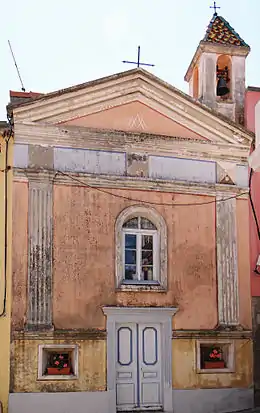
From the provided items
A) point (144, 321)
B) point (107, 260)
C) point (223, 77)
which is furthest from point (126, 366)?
point (223, 77)

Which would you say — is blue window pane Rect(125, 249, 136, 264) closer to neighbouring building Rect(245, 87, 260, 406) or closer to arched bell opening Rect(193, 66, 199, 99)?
neighbouring building Rect(245, 87, 260, 406)

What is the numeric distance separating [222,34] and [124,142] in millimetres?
4839

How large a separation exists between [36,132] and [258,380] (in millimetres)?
7905

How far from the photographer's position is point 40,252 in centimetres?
1599

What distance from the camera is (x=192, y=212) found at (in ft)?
56.7

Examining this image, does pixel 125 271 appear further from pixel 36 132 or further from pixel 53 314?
pixel 36 132

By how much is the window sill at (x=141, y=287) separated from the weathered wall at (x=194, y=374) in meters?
1.26

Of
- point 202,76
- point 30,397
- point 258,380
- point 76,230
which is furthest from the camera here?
point 202,76

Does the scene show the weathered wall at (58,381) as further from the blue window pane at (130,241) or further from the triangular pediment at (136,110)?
the triangular pediment at (136,110)

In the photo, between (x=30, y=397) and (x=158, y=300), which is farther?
(x=158, y=300)

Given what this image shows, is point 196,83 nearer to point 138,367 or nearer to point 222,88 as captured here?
point 222,88

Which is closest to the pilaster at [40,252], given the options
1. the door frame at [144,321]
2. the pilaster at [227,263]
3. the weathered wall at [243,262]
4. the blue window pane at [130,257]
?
the door frame at [144,321]

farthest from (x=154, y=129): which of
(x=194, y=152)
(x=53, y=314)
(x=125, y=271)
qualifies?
(x=53, y=314)

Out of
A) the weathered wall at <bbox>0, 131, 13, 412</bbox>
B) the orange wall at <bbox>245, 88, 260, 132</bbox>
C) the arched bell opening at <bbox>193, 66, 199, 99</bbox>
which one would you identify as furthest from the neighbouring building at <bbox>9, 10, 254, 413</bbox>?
the arched bell opening at <bbox>193, 66, 199, 99</bbox>
